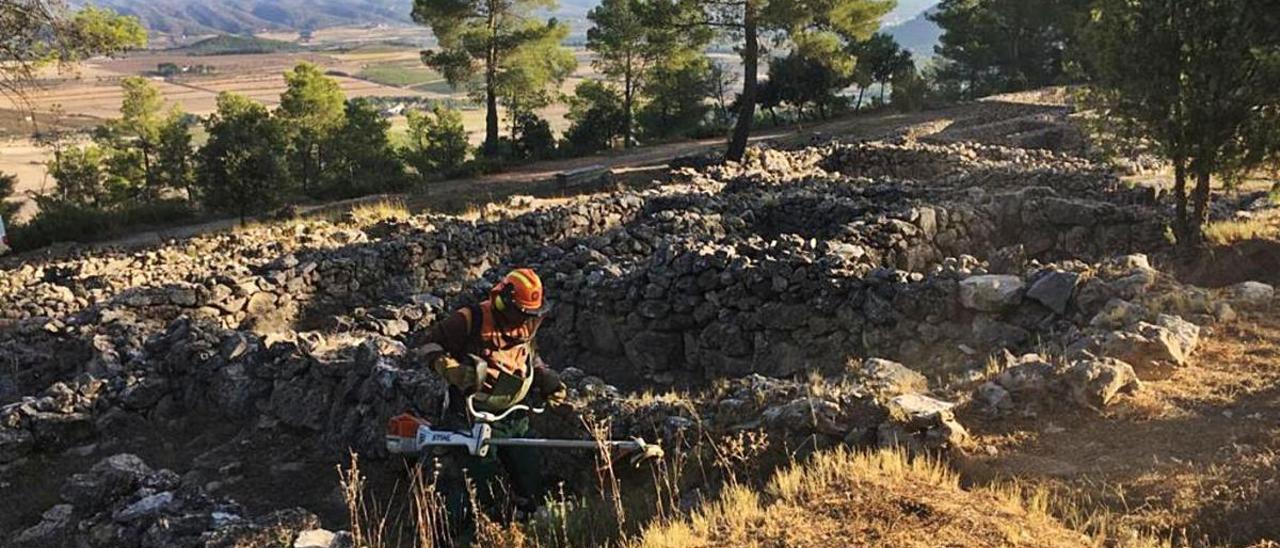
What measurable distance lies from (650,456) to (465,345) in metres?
1.38

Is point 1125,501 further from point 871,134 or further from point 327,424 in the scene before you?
point 871,134

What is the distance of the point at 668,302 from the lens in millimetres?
9672

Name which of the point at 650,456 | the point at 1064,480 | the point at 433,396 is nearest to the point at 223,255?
the point at 433,396

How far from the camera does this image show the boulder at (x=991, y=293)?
25.9 feet

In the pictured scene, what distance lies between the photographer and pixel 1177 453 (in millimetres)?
4875

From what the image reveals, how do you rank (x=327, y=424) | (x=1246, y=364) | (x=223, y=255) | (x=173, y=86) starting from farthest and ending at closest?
(x=173, y=86) → (x=223, y=255) → (x=327, y=424) → (x=1246, y=364)

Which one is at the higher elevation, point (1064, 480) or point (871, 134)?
point (871, 134)

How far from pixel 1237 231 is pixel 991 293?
3.47 metres

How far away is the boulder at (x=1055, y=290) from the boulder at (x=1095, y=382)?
2149 mm

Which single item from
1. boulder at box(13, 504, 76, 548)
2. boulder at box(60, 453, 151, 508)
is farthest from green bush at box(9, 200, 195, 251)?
boulder at box(60, 453, 151, 508)

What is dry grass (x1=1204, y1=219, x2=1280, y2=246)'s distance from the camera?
9133 millimetres

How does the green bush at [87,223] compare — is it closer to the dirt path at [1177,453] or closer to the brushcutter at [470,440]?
the brushcutter at [470,440]

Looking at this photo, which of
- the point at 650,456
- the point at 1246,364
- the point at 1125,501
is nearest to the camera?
the point at 1125,501

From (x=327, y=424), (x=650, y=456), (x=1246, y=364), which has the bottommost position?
(x=327, y=424)
